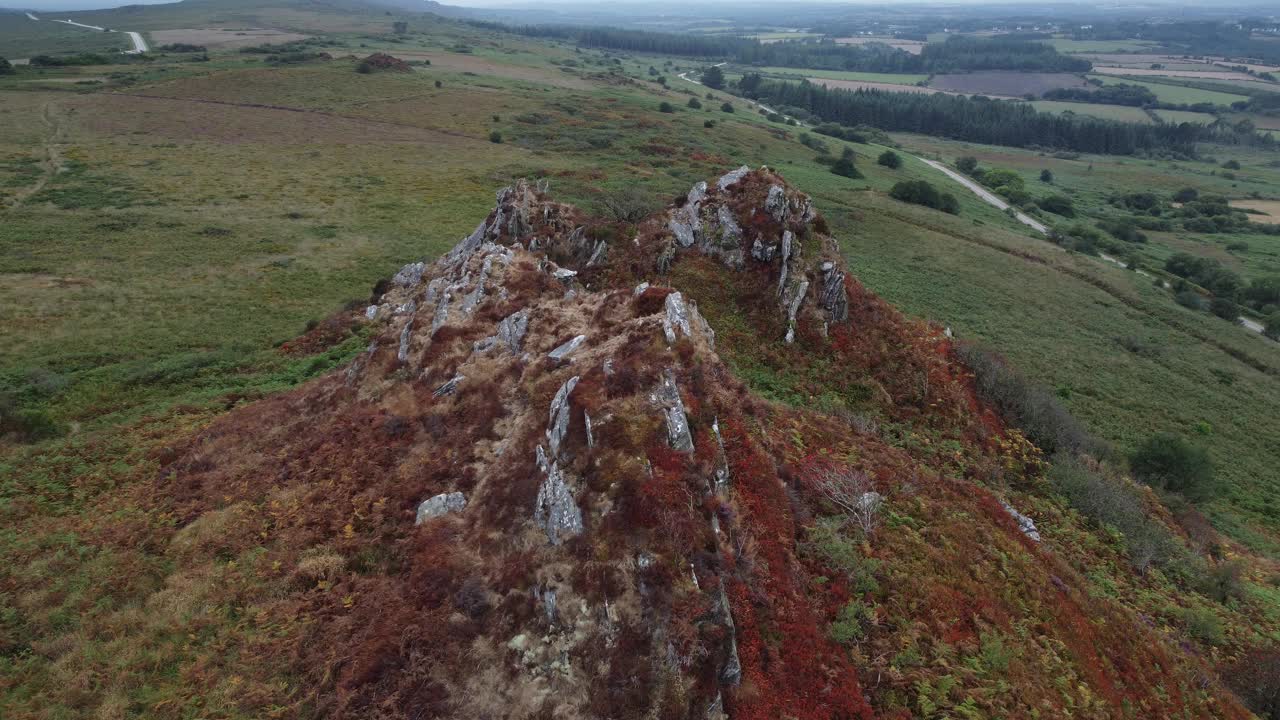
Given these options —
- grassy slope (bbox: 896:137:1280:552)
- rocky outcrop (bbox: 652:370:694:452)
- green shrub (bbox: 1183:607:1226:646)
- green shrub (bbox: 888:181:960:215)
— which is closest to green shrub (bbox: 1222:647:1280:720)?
green shrub (bbox: 1183:607:1226:646)

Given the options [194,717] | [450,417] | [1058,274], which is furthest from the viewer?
[1058,274]

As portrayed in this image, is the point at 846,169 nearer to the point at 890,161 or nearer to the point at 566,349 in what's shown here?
the point at 890,161

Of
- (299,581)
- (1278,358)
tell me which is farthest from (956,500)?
A: (1278,358)

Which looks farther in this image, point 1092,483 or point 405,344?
point 405,344

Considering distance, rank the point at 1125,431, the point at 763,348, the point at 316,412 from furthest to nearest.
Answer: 1. the point at 1125,431
2. the point at 763,348
3. the point at 316,412

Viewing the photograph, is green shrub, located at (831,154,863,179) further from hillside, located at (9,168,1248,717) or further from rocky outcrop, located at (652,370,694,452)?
rocky outcrop, located at (652,370,694,452)

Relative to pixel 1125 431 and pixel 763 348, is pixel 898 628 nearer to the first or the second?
pixel 763 348
